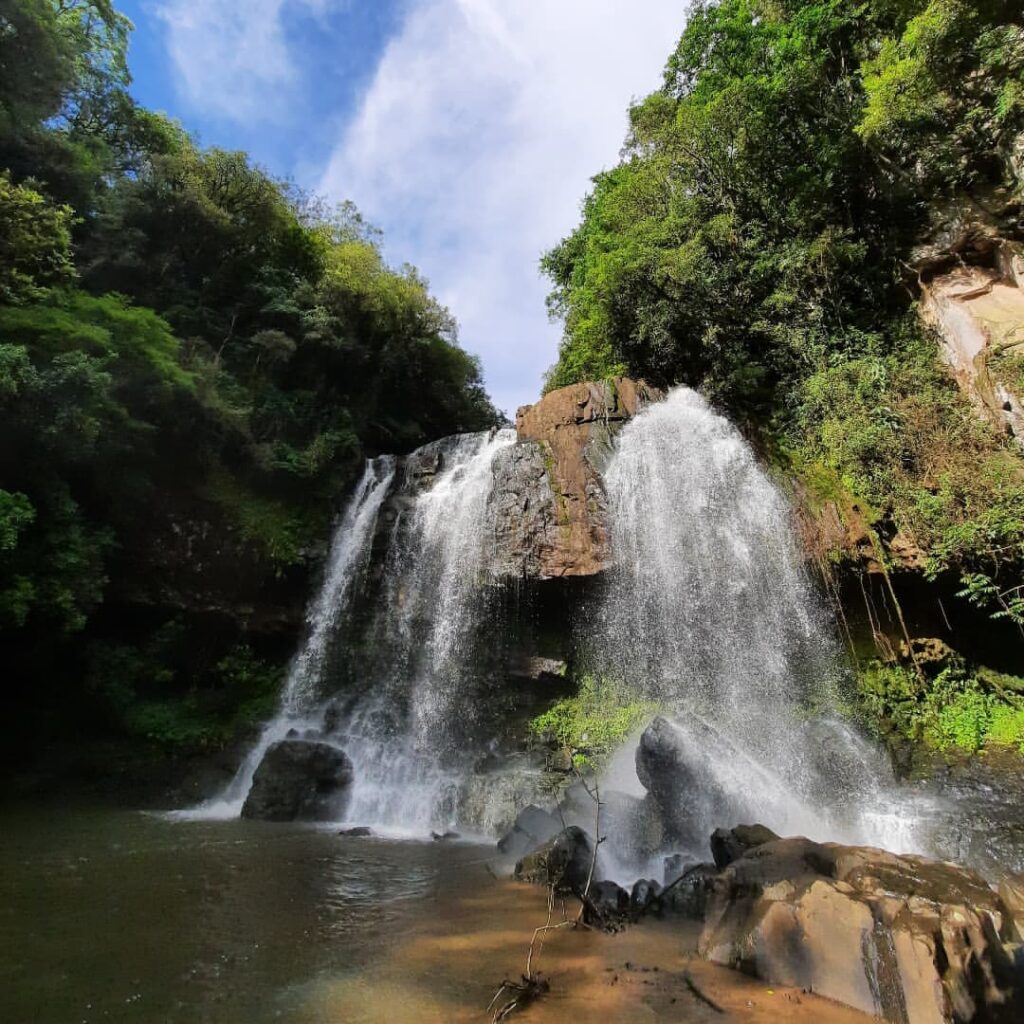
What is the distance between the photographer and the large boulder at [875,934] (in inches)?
144

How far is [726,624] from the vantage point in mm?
10742

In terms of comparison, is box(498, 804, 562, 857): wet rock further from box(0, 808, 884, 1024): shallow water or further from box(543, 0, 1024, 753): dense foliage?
box(543, 0, 1024, 753): dense foliage

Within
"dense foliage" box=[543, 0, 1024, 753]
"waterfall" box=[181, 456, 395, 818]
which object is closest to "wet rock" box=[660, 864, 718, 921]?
"dense foliage" box=[543, 0, 1024, 753]

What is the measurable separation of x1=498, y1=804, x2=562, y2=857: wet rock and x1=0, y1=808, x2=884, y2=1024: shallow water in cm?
62

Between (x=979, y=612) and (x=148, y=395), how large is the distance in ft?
51.4

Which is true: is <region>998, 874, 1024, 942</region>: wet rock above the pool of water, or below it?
above

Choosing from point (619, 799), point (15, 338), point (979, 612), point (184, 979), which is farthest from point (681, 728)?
point (15, 338)

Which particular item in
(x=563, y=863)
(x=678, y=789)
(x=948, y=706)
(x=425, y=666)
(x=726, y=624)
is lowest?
(x=563, y=863)

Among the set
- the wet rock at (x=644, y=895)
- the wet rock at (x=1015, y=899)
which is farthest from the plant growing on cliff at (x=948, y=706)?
the wet rock at (x=644, y=895)

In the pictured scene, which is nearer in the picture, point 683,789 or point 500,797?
point 683,789

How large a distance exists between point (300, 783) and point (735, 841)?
690 centimetres

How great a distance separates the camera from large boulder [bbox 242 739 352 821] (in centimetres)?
968

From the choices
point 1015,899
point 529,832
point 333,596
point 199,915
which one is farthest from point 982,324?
point 199,915

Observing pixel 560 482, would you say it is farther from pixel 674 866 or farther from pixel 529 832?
pixel 674 866
